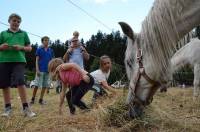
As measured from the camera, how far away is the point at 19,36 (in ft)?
21.5

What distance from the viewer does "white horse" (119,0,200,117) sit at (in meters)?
4.36

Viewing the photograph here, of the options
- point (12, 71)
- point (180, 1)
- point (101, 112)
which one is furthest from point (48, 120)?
point (180, 1)

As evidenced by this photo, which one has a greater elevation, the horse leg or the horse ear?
the horse ear

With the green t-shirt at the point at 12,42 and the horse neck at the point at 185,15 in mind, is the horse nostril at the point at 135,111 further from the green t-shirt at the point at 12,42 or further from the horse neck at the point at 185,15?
the green t-shirt at the point at 12,42

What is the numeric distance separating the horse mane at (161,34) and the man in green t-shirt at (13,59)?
2.60 metres

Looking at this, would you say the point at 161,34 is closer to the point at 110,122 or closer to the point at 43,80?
the point at 110,122

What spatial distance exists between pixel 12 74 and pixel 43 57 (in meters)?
3.09

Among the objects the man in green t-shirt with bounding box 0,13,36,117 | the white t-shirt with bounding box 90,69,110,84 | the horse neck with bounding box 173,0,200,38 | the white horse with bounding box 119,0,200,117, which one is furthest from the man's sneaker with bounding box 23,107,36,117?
the horse neck with bounding box 173,0,200,38

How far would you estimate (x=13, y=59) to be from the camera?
645 centimetres

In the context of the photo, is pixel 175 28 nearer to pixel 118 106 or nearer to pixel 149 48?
pixel 149 48

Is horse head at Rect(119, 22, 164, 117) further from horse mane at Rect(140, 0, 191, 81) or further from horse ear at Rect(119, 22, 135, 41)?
horse mane at Rect(140, 0, 191, 81)

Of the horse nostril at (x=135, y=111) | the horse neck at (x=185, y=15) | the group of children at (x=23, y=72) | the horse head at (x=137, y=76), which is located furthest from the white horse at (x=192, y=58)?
the horse neck at (x=185, y=15)

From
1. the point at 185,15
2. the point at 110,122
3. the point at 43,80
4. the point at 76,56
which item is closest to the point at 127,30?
the point at 185,15

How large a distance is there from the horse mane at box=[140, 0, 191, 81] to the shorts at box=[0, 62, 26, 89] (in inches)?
101
